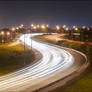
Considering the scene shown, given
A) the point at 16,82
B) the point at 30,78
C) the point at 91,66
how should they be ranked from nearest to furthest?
the point at 16,82 < the point at 30,78 < the point at 91,66

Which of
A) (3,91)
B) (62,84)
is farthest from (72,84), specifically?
(3,91)

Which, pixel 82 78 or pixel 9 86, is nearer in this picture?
pixel 9 86

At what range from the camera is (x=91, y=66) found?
37.4 m

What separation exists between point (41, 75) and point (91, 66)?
42.6 feet

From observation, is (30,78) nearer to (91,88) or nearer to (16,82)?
(16,82)

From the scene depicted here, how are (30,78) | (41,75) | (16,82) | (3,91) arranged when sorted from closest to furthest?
(3,91) < (16,82) < (30,78) < (41,75)

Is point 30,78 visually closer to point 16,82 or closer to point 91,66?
point 16,82

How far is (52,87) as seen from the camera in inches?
993

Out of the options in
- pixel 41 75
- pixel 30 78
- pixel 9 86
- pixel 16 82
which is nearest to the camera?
pixel 9 86

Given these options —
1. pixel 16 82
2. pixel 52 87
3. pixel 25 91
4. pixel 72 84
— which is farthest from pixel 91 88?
pixel 16 82

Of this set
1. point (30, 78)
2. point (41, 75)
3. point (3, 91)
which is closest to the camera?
point (3, 91)

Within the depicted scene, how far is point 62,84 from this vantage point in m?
26.5

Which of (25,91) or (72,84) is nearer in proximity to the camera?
(25,91)

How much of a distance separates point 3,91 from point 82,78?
540 inches
